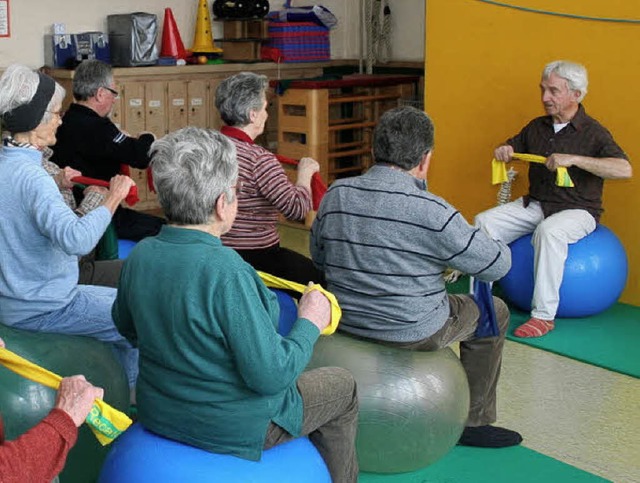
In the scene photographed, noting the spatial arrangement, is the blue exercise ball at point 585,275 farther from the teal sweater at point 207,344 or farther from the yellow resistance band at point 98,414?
the yellow resistance band at point 98,414

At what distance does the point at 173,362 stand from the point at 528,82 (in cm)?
377

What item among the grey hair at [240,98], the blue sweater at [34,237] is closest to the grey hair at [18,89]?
the blue sweater at [34,237]

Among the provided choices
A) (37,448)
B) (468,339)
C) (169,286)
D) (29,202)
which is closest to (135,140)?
(29,202)

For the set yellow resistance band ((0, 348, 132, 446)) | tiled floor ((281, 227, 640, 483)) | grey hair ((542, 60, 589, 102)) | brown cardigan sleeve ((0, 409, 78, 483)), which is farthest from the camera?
grey hair ((542, 60, 589, 102))

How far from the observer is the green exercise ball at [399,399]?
3150mm

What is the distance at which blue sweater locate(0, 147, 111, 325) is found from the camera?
298 centimetres

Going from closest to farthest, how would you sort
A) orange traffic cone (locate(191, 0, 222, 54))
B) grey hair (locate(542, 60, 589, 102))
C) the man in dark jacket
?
the man in dark jacket
grey hair (locate(542, 60, 589, 102))
orange traffic cone (locate(191, 0, 222, 54))

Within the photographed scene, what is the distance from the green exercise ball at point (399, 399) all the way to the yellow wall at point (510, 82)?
242cm

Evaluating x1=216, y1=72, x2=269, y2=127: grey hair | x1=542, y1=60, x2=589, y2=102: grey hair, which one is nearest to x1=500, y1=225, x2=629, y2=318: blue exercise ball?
x1=542, y1=60, x2=589, y2=102: grey hair

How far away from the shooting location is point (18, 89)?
3.15m

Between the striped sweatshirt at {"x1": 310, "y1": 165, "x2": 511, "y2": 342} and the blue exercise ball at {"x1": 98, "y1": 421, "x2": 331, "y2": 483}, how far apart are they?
70 cm

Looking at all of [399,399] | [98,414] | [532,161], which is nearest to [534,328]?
[532,161]

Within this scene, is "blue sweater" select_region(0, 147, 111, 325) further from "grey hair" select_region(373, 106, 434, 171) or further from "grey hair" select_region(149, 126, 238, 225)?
"grey hair" select_region(373, 106, 434, 171)

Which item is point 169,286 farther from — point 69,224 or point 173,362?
point 69,224
